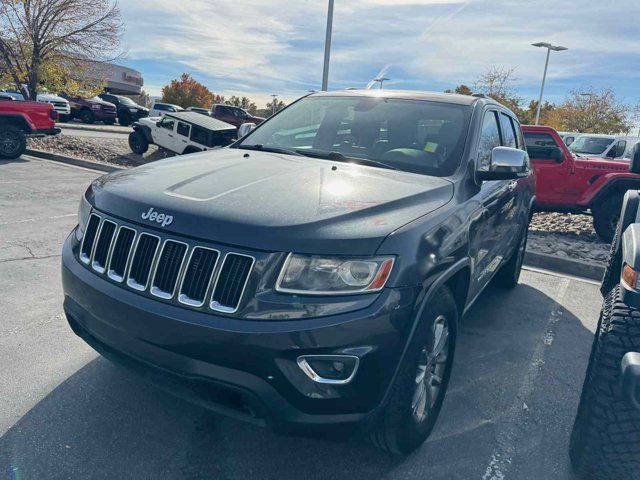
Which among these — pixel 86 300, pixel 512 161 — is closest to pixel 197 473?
pixel 86 300

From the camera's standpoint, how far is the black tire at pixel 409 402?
2148mm

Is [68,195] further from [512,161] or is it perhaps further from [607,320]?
[607,320]

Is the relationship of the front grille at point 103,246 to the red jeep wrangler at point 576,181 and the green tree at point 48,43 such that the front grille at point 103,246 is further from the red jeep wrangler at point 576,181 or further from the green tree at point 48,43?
the green tree at point 48,43

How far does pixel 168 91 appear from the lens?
57.6 metres

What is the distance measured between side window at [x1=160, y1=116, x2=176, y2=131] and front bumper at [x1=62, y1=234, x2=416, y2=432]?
12377 mm

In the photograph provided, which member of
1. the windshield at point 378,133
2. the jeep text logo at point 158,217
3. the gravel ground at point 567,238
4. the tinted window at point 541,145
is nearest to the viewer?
the jeep text logo at point 158,217

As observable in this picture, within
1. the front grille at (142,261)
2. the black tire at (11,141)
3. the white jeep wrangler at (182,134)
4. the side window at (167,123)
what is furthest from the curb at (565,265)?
the black tire at (11,141)

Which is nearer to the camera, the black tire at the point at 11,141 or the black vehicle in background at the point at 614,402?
the black vehicle in background at the point at 614,402

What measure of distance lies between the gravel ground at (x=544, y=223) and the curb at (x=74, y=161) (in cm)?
47

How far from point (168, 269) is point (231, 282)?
12.5 inches

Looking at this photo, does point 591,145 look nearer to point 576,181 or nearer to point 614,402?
point 576,181

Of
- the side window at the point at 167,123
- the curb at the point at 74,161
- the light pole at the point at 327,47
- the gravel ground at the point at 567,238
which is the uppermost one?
the light pole at the point at 327,47

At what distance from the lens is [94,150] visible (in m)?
13.8

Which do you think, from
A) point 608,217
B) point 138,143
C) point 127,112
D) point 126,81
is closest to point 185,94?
point 126,81
